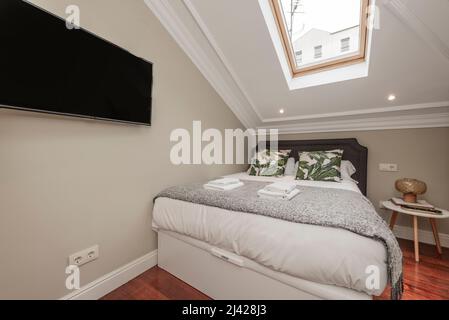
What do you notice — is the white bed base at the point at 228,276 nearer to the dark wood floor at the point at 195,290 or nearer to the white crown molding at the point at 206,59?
the dark wood floor at the point at 195,290

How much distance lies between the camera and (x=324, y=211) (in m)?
1.10

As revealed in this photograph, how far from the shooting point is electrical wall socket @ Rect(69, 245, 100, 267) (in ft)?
4.12

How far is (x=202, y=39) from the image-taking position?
2.09 metres

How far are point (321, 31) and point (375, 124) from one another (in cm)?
134

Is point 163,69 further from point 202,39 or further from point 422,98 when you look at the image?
point 422,98

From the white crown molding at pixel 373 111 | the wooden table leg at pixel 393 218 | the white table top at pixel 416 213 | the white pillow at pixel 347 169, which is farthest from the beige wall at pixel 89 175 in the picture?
the wooden table leg at pixel 393 218

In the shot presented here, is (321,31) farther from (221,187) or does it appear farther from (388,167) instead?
(221,187)

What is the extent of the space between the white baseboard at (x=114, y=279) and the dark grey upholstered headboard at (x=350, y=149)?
91.9 inches

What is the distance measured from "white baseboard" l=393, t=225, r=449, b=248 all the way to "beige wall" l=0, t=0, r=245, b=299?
104 inches

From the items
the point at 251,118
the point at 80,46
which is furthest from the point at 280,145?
the point at 80,46

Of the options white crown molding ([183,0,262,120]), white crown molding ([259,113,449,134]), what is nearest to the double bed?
white crown molding ([183,0,262,120])

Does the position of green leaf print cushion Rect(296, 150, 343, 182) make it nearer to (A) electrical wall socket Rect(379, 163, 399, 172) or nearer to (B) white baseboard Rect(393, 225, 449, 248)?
(A) electrical wall socket Rect(379, 163, 399, 172)

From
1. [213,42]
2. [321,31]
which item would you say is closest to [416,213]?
[321,31]

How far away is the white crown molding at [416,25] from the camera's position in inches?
56.5
